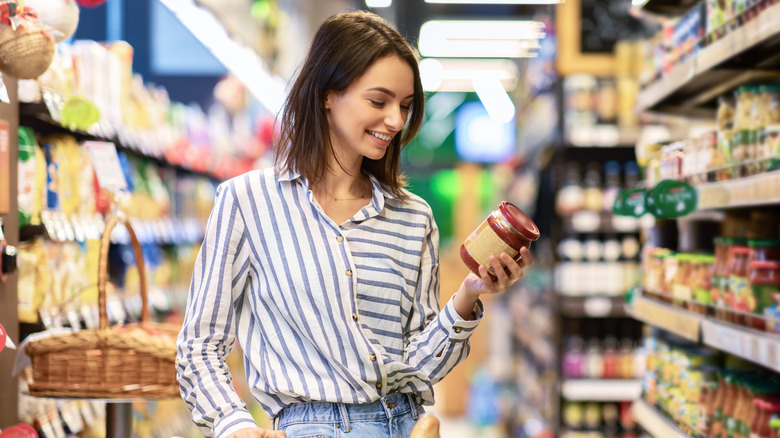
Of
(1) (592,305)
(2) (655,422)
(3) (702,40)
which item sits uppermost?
(3) (702,40)

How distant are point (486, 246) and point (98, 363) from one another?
4.13 feet

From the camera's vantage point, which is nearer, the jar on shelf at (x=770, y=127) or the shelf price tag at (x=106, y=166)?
the jar on shelf at (x=770, y=127)

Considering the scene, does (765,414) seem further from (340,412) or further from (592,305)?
(592,305)

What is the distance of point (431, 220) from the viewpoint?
1899 mm

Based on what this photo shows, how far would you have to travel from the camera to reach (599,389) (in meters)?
5.09

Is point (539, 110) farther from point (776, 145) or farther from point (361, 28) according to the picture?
point (361, 28)

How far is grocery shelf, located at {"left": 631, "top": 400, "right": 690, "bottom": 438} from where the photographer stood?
268cm

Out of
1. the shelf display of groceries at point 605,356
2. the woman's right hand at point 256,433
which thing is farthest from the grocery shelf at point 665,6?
the shelf display of groceries at point 605,356

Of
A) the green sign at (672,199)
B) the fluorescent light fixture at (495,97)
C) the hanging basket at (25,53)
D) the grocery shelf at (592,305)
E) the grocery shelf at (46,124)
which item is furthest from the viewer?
the fluorescent light fixture at (495,97)

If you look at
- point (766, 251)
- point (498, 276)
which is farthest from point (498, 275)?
point (766, 251)

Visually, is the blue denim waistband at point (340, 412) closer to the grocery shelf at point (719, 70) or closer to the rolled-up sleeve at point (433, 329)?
the rolled-up sleeve at point (433, 329)

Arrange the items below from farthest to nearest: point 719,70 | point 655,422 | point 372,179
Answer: point 655,422 → point 719,70 → point 372,179

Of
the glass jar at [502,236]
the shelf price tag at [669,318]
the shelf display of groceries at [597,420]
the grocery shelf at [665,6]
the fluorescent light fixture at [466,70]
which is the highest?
the fluorescent light fixture at [466,70]

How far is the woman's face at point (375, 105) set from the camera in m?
1.69
